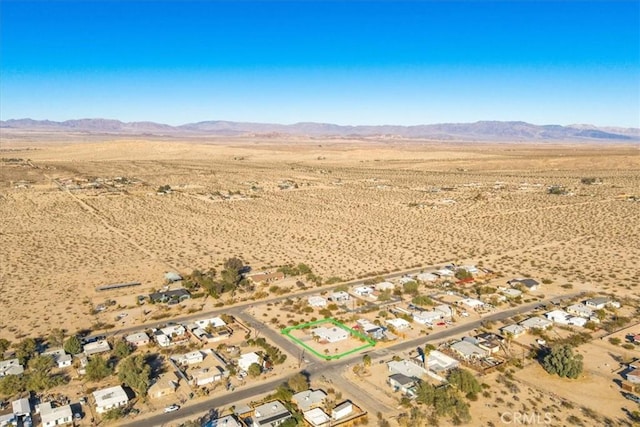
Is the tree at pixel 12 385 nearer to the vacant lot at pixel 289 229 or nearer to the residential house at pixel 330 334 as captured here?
the vacant lot at pixel 289 229

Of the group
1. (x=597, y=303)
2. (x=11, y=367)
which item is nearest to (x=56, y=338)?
(x=11, y=367)

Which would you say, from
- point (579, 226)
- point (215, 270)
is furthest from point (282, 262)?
point (579, 226)

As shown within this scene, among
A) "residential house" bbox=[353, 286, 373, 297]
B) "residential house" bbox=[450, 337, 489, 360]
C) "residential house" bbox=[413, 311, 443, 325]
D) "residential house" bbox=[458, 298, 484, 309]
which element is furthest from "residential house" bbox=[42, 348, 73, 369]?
"residential house" bbox=[458, 298, 484, 309]

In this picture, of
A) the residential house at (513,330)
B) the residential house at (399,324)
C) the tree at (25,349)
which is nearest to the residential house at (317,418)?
the residential house at (399,324)

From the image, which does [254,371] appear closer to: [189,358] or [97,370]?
[189,358]

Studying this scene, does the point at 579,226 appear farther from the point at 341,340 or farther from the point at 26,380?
the point at 26,380

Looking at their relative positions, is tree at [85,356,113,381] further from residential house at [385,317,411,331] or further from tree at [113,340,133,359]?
residential house at [385,317,411,331]
